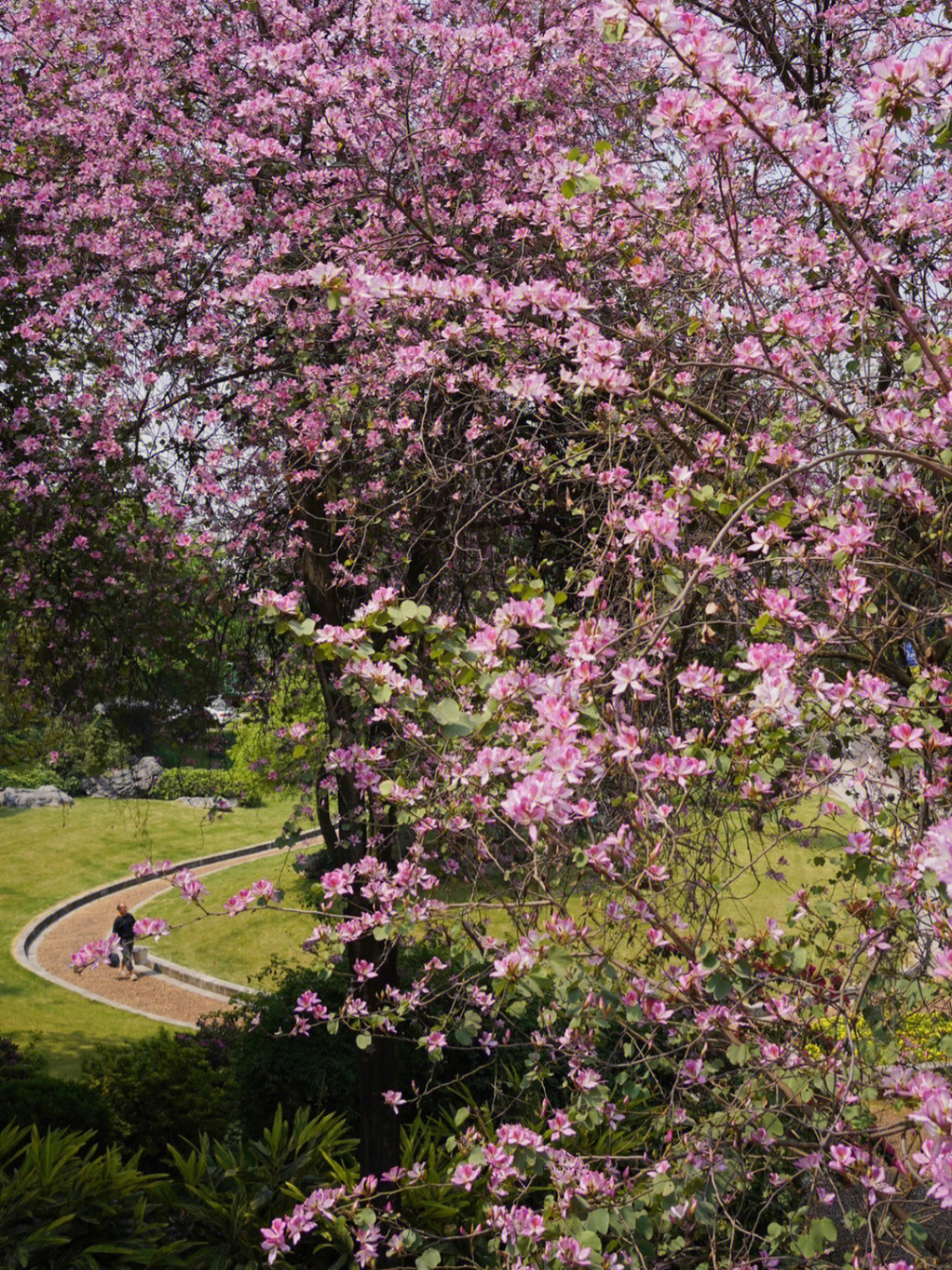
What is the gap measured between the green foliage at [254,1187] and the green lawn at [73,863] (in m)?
5.80

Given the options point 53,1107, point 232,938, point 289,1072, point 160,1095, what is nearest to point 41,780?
point 232,938

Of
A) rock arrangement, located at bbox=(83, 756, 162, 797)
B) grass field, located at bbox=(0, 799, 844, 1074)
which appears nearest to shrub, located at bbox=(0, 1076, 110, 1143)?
grass field, located at bbox=(0, 799, 844, 1074)

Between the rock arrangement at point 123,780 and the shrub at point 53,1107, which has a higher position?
the shrub at point 53,1107

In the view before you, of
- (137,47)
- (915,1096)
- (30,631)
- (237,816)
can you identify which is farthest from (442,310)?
(237,816)

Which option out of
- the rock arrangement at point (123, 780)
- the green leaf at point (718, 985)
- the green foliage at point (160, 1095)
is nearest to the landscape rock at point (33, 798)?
the rock arrangement at point (123, 780)

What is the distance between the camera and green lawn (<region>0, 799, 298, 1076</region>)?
12.8m

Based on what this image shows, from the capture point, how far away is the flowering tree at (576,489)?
93.0 inches

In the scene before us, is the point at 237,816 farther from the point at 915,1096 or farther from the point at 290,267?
the point at 915,1096

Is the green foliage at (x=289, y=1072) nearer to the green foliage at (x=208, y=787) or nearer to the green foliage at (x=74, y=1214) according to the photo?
the green foliage at (x=74, y=1214)

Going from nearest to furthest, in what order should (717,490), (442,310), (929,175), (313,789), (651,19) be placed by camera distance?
1. (651,19)
2. (717,490)
3. (442,310)
4. (929,175)
5. (313,789)

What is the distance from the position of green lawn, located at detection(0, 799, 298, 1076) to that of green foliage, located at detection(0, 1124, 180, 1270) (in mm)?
5799

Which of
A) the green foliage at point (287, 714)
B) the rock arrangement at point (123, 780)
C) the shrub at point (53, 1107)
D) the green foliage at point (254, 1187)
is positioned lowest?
the rock arrangement at point (123, 780)

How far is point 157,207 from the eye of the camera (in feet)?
20.2

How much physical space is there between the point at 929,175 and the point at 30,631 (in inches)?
254
